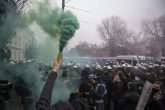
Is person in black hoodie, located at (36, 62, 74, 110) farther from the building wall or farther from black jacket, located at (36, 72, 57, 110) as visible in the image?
the building wall

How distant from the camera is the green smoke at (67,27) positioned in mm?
6419

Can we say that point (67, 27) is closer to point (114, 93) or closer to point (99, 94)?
point (99, 94)

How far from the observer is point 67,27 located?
6.77 m

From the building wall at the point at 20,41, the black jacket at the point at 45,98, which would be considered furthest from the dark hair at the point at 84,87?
the building wall at the point at 20,41

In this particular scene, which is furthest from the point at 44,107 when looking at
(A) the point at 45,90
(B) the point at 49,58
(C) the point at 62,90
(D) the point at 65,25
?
(B) the point at 49,58

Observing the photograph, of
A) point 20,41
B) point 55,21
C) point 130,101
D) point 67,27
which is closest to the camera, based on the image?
point 130,101

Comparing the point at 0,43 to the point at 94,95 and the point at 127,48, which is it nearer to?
the point at 94,95

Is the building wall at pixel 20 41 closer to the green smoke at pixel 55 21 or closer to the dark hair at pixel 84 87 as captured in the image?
the green smoke at pixel 55 21

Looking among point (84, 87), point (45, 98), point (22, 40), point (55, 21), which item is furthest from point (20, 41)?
point (45, 98)

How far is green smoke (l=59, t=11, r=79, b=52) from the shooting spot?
Answer: 21.1ft

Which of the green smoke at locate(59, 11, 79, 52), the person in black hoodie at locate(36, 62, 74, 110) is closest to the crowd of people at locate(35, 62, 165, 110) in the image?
the person in black hoodie at locate(36, 62, 74, 110)

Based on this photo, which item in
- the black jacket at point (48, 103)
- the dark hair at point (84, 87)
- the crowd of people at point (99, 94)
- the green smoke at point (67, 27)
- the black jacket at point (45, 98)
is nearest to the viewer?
the black jacket at point (48, 103)

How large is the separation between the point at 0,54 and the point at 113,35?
66458 millimetres

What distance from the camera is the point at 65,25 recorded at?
696 cm
